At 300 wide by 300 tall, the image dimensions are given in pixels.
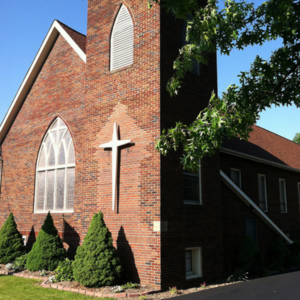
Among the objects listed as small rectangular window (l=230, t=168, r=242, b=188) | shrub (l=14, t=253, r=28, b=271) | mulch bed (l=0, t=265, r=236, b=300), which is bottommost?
mulch bed (l=0, t=265, r=236, b=300)

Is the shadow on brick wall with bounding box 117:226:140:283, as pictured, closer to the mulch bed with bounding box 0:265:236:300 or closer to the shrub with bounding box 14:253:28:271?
the mulch bed with bounding box 0:265:236:300

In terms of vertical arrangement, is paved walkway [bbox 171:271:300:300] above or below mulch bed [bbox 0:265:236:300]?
below

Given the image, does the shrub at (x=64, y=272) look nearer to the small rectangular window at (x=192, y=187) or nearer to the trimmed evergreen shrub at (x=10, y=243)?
the trimmed evergreen shrub at (x=10, y=243)

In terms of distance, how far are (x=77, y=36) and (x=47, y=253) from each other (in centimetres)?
952

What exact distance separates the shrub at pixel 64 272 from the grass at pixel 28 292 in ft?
2.09

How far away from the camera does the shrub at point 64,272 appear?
1145 centimetres

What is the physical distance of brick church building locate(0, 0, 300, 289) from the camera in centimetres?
1105

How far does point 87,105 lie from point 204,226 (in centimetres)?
589

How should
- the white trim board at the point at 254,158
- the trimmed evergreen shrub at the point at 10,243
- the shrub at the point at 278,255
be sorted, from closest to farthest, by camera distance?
the trimmed evergreen shrub at the point at 10,243
the shrub at the point at 278,255
the white trim board at the point at 254,158

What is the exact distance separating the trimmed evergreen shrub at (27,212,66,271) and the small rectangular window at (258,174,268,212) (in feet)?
32.4

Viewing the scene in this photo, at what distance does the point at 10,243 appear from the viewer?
14.8 meters

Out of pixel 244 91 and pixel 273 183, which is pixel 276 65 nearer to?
pixel 244 91

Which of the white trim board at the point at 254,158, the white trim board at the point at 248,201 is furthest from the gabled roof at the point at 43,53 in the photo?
the white trim board at the point at 248,201

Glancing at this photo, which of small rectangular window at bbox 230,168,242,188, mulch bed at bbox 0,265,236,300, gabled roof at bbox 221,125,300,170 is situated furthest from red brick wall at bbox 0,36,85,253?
small rectangular window at bbox 230,168,242,188
